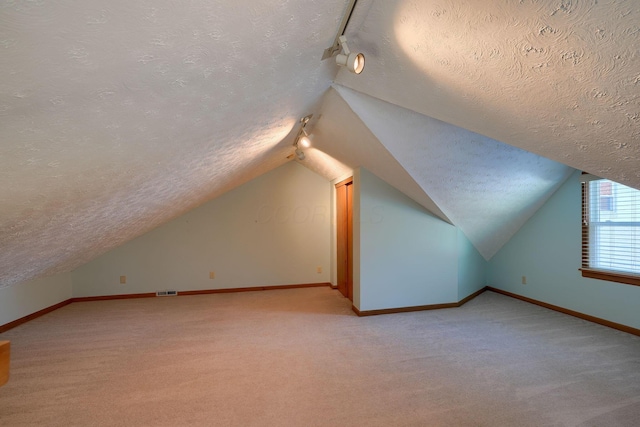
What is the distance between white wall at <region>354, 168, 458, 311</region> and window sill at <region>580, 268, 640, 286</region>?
4.64ft

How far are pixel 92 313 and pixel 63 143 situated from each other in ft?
12.1

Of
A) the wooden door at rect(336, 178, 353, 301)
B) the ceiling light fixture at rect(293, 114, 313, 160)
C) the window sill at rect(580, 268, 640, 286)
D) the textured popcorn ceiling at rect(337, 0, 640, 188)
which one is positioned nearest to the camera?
the textured popcorn ceiling at rect(337, 0, 640, 188)

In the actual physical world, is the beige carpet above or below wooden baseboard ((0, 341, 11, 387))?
below

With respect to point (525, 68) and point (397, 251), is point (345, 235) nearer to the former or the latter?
point (397, 251)

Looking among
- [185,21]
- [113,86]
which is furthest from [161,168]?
[185,21]

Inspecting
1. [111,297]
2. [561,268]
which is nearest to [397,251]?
[561,268]

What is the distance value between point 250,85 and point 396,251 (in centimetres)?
287

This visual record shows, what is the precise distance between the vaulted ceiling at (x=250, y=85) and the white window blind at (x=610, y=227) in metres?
2.21

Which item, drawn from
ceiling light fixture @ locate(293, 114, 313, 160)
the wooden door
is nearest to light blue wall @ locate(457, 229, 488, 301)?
the wooden door

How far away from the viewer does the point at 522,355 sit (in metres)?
2.66

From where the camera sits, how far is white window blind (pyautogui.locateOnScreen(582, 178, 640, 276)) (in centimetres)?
327

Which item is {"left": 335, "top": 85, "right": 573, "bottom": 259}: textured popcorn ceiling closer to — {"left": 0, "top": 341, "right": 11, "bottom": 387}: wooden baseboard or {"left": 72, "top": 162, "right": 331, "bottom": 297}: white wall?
{"left": 0, "top": 341, "right": 11, "bottom": 387}: wooden baseboard

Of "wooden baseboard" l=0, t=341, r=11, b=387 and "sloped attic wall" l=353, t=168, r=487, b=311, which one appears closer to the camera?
"wooden baseboard" l=0, t=341, r=11, b=387

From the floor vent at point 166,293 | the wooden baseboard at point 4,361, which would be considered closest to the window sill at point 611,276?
the wooden baseboard at point 4,361
